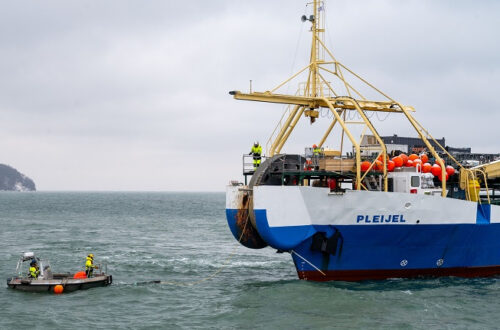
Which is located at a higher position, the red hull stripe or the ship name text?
the ship name text

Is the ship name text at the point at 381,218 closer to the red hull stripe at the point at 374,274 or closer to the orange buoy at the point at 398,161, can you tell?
the red hull stripe at the point at 374,274

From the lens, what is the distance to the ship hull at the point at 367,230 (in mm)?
24812

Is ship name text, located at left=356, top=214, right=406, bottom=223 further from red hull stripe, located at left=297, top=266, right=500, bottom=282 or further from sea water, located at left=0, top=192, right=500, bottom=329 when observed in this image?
sea water, located at left=0, top=192, right=500, bottom=329

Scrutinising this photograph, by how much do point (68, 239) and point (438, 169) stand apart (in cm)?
3066

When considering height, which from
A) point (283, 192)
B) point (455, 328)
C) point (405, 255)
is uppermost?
point (283, 192)

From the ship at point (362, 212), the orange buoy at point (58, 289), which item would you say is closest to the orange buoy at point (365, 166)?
the ship at point (362, 212)

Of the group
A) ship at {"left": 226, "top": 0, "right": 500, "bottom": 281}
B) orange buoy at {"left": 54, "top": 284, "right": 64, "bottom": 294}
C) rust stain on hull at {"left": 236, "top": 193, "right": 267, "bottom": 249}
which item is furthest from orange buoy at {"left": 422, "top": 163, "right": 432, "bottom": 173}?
orange buoy at {"left": 54, "top": 284, "right": 64, "bottom": 294}

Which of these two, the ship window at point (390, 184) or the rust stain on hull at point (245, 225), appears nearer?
the rust stain on hull at point (245, 225)

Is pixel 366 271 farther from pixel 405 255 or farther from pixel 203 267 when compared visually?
pixel 203 267

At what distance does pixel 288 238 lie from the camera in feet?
81.6

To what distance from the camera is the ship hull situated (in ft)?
81.4

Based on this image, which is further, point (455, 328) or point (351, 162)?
point (351, 162)

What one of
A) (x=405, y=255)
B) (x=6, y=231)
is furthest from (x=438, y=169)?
(x=6, y=231)

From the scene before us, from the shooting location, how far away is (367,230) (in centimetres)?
2550
